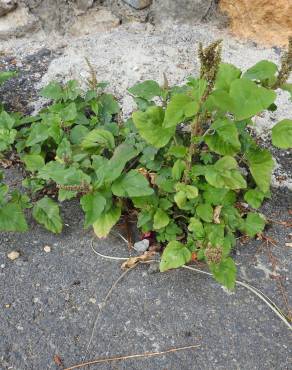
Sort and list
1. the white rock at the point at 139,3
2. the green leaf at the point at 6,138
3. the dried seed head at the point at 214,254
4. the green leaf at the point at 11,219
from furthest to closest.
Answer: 1. the white rock at the point at 139,3
2. the green leaf at the point at 6,138
3. the green leaf at the point at 11,219
4. the dried seed head at the point at 214,254

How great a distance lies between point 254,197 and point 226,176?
0.25 metres

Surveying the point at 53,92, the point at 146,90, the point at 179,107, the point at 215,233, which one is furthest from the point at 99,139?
the point at 215,233

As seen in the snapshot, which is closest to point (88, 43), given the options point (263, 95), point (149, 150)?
point (149, 150)

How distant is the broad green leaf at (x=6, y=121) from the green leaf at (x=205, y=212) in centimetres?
96

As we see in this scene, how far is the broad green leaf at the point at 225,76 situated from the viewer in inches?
69.3

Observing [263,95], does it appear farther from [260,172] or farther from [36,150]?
[36,150]

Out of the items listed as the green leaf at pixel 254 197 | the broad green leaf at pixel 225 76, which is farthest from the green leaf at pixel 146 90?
the green leaf at pixel 254 197

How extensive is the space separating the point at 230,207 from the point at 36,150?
0.91 m

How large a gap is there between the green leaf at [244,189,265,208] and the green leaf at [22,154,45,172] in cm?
89

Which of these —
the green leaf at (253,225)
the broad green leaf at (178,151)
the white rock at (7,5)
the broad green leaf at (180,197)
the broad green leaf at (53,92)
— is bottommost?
the green leaf at (253,225)

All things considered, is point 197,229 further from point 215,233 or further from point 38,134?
point 38,134

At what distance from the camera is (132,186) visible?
181cm

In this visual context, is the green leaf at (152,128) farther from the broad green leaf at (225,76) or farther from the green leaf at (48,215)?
the green leaf at (48,215)

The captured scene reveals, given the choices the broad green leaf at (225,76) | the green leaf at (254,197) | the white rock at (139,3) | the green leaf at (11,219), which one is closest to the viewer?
the broad green leaf at (225,76)
